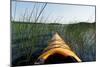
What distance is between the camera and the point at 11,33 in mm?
2541

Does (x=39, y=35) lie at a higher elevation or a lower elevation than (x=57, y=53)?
higher

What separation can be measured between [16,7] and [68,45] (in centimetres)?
84

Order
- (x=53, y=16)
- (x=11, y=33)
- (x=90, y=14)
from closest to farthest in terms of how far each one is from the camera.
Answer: (x=11, y=33) < (x=53, y=16) < (x=90, y=14)

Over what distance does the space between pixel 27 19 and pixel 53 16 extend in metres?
0.35

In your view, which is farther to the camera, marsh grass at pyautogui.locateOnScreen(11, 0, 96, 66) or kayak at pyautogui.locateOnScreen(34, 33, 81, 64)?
kayak at pyautogui.locateOnScreen(34, 33, 81, 64)

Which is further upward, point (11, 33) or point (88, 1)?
point (88, 1)

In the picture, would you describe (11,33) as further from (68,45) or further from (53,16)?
(68,45)

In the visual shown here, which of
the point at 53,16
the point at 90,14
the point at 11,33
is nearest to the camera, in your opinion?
the point at 11,33

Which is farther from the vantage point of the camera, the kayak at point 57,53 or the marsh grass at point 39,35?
the kayak at point 57,53

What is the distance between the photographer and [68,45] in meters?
2.81

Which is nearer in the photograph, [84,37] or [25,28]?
[25,28]

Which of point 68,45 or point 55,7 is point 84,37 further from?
point 55,7
